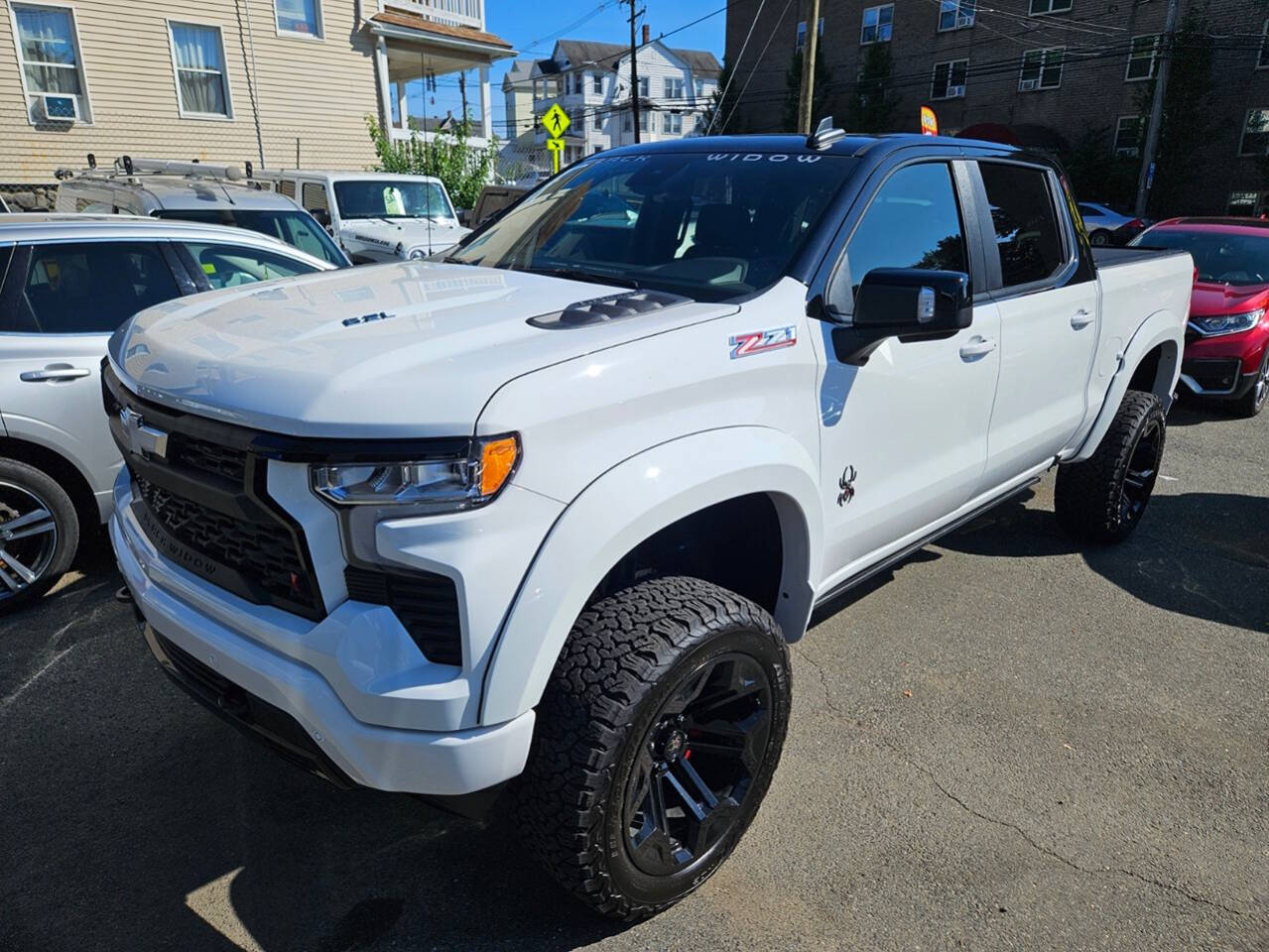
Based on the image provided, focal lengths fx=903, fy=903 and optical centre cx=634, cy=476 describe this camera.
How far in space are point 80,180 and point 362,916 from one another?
891 cm

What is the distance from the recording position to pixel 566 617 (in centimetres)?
195

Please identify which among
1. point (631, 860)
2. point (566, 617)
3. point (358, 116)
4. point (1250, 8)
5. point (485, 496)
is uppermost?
point (1250, 8)

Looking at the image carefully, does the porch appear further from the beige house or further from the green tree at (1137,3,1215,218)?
the green tree at (1137,3,1215,218)

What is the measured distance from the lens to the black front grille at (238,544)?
6.45 ft

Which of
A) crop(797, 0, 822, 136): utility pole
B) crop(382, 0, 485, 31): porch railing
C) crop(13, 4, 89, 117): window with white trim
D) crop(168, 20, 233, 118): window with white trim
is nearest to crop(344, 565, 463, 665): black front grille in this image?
crop(13, 4, 89, 117): window with white trim

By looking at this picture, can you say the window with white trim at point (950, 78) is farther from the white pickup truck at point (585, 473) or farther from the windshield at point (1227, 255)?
the white pickup truck at point (585, 473)

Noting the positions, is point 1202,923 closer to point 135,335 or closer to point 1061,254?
point 1061,254

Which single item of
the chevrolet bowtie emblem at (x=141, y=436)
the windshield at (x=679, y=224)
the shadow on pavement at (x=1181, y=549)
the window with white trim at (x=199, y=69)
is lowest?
the shadow on pavement at (x=1181, y=549)

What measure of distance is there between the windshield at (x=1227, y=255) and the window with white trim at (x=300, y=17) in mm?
14494

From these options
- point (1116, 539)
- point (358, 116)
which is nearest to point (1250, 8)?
point (358, 116)

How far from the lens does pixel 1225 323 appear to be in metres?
7.50

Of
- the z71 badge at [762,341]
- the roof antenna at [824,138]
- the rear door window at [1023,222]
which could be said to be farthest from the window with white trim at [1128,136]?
the z71 badge at [762,341]

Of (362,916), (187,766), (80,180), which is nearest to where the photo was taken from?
(362,916)

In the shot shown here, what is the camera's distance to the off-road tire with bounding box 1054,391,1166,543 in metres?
4.48
